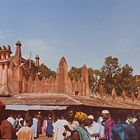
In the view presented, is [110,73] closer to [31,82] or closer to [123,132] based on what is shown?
[31,82]

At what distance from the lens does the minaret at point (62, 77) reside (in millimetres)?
25781

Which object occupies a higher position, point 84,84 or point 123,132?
point 84,84

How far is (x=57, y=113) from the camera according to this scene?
2488cm

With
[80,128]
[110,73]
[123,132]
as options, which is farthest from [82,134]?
[110,73]

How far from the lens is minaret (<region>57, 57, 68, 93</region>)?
25781 millimetres

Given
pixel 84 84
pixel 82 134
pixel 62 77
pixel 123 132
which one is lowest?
pixel 123 132

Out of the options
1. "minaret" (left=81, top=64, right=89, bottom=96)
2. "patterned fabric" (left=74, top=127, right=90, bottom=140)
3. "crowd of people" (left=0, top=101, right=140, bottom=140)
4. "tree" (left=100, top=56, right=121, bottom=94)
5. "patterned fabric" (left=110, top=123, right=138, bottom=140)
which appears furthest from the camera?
"tree" (left=100, top=56, right=121, bottom=94)

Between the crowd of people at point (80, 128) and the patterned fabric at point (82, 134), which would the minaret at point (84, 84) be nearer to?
the crowd of people at point (80, 128)

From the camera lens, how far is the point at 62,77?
25922 mm

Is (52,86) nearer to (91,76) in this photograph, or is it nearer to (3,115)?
(3,115)

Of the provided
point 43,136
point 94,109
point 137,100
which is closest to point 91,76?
point 137,100

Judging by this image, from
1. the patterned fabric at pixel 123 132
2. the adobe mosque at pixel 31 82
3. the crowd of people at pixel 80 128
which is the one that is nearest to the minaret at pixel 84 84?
the adobe mosque at pixel 31 82

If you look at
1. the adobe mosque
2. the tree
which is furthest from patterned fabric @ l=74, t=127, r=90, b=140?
the tree

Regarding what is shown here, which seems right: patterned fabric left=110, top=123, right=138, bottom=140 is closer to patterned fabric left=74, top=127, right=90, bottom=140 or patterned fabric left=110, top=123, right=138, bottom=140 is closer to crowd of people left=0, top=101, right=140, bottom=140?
crowd of people left=0, top=101, right=140, bottom=140
